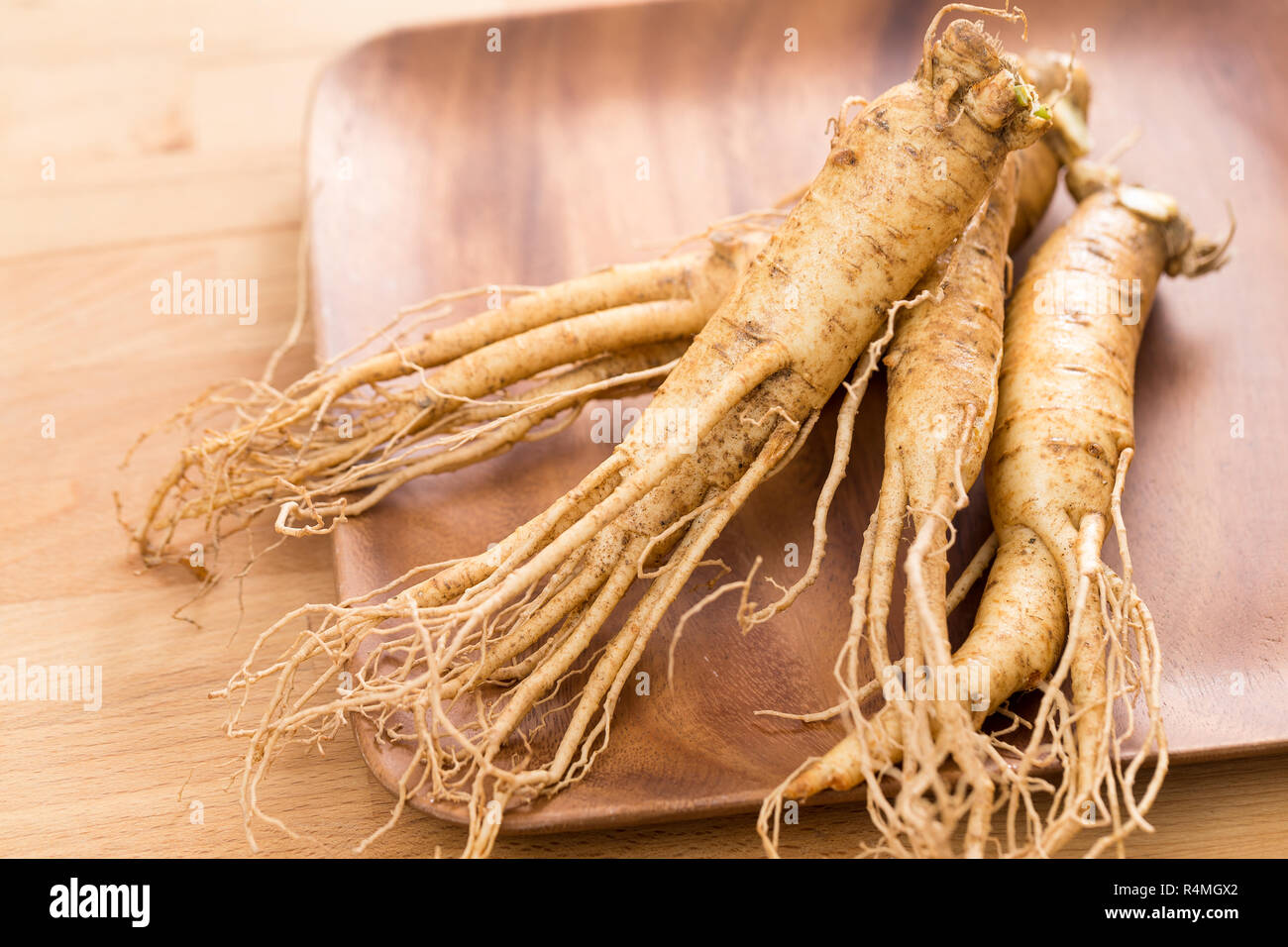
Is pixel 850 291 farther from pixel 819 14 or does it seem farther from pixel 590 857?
pixel 819 14

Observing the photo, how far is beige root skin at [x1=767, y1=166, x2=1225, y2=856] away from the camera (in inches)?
37.2

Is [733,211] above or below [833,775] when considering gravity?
above

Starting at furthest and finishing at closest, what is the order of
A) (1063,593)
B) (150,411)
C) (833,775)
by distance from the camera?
(150,411) < (1063,593) < (833,775)

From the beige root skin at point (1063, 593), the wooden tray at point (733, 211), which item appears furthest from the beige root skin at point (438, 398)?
the beige root skin at point (1063, 593)

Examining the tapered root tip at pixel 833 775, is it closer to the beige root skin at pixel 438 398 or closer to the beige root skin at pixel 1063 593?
the beige root skin at pixel 1063 593

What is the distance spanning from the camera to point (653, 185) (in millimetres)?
1681

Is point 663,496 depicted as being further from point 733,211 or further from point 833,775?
point 733,211

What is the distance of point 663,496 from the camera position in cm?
116

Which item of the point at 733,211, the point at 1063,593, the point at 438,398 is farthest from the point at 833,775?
the point at 733,211

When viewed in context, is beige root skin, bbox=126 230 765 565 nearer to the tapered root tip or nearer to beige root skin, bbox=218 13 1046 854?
beige root skin, bbox=218 13 1046 854

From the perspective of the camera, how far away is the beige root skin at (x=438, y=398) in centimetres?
128

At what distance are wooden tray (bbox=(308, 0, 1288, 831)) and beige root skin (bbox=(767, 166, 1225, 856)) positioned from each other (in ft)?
0.32

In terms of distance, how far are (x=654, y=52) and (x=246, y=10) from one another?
82 centimetres

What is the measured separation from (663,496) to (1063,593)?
395 mm
